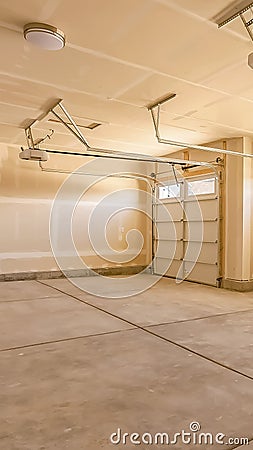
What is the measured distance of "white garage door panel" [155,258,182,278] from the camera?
287 inches

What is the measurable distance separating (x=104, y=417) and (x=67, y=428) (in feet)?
0.70

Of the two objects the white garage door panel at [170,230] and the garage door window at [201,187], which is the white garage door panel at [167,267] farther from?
the garage door window at [201,187]

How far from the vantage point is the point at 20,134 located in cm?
597

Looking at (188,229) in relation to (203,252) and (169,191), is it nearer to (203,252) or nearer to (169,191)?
(203,252)

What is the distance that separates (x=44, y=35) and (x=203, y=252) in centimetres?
492

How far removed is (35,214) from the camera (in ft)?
22.8

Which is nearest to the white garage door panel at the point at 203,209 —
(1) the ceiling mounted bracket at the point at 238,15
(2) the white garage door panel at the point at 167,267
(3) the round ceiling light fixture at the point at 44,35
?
(2) the white garage door panel at the point at 167,267

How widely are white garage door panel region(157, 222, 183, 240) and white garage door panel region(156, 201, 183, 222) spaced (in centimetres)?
13

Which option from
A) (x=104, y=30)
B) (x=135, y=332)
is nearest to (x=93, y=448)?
(x=135, y=332)

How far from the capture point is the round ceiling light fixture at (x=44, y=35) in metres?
2.61

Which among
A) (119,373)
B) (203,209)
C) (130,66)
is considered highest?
(130,66)

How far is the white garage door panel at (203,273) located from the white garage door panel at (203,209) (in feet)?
3.10

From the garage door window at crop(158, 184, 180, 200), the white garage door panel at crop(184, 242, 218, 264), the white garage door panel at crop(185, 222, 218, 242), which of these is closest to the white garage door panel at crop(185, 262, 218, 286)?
the white garage door panel at crop(184, 242, 218, 264)

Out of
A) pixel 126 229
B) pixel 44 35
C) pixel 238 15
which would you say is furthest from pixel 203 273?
pixel 44 35
